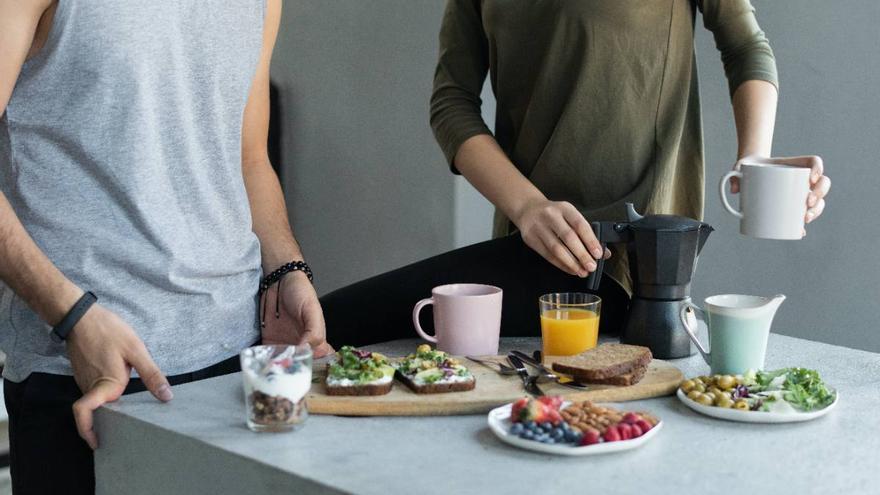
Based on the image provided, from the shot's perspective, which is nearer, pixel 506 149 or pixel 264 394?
pixel 264 394

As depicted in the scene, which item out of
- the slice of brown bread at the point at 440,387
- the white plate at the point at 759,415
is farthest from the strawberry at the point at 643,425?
the slice of brown bread at the point at 440,387

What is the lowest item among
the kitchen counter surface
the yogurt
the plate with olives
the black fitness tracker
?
the kitchen counter surface

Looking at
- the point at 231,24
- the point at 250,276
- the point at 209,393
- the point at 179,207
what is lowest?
the point at 209,393

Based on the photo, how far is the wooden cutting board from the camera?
1202mm

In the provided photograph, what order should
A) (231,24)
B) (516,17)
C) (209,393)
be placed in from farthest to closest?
(516,17) < (231,24) < (209,393)

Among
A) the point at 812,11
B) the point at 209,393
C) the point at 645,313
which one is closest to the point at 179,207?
the point at 209,393

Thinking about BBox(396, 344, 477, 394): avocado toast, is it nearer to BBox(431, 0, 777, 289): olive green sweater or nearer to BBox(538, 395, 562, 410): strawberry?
BBox(538, 395, 562, 410): strawberry

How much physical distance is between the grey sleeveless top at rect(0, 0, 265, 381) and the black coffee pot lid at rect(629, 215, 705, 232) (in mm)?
574

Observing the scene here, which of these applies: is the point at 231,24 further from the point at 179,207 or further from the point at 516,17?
the point at 516,17

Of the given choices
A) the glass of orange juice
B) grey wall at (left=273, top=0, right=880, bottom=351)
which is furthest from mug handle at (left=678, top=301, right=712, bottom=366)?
grey wall at (left=273, top=0, right=880, bottom=351)

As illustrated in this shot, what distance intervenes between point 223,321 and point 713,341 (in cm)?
67

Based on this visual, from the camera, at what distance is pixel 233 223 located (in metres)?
1.45

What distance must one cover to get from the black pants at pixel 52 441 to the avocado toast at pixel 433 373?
0.42 metres

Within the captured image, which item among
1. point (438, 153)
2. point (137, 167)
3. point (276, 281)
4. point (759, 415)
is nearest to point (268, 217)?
point (276, 281)
